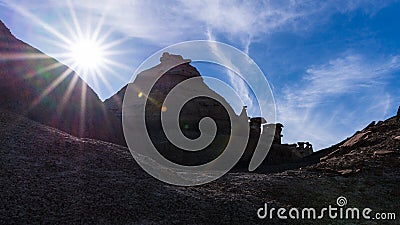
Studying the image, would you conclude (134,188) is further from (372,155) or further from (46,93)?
(46,93)

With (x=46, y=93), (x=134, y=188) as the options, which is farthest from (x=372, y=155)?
(x=46, y=93)

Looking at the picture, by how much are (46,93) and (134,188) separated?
16.5 meters

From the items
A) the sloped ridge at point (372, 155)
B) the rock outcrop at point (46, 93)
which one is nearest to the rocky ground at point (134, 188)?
the sloped ridge at point (372, 155)

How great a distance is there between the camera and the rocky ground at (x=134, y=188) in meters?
9.31

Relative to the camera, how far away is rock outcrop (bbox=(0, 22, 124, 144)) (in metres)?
22.2

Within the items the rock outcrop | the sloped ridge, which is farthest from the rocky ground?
the rock outcrop

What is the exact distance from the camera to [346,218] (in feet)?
39.2

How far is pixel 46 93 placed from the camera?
973 inches

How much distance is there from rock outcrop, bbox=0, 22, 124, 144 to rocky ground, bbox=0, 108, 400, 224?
423 centimetres

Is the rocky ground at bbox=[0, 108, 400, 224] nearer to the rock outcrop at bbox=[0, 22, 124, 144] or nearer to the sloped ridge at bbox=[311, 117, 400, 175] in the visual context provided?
the sloped ridge at bbox=[311, 117, 400, 175]

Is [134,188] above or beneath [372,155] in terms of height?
beneath

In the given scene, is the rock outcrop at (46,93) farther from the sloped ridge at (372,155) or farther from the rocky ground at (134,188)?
the sloped ridge at (372,155)

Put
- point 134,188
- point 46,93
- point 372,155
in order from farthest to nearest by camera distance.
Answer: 1. point 46,93
2. point 372,155
3. point 134,188

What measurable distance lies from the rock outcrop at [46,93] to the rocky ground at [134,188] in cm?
423
